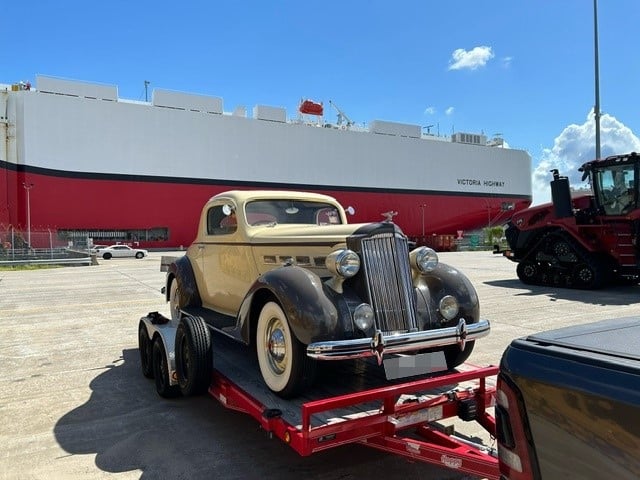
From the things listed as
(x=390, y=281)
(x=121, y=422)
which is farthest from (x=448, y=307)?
(x=121, y=422)

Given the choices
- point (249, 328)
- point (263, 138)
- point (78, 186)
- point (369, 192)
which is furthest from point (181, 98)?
point (249, 328)

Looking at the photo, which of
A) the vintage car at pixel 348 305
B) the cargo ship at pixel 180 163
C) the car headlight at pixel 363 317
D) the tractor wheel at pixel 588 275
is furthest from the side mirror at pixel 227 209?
the cargo ship at pixel 180 163

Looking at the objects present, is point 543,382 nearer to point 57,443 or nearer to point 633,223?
point 57,443

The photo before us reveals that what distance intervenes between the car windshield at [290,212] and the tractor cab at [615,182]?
380 inches

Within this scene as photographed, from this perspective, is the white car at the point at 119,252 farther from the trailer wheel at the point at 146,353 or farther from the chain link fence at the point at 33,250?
the trailer wheel at the point at 146,353

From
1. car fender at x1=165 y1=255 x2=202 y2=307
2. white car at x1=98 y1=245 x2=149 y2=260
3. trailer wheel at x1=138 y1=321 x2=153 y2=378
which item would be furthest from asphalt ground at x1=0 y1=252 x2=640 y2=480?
white car at x1=98 y1=245 x2=149 y2=260

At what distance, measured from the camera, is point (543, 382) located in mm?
1746

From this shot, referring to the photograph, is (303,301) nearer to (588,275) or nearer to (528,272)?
(588,275)

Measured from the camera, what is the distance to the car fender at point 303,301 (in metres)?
3.45

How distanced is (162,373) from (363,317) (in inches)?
90.1

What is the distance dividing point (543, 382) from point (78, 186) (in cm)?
4415

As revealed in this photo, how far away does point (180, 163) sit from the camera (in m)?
45.6

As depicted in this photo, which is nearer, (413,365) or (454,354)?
(413,365)

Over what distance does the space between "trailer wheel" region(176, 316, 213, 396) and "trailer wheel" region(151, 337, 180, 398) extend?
1.07ft
